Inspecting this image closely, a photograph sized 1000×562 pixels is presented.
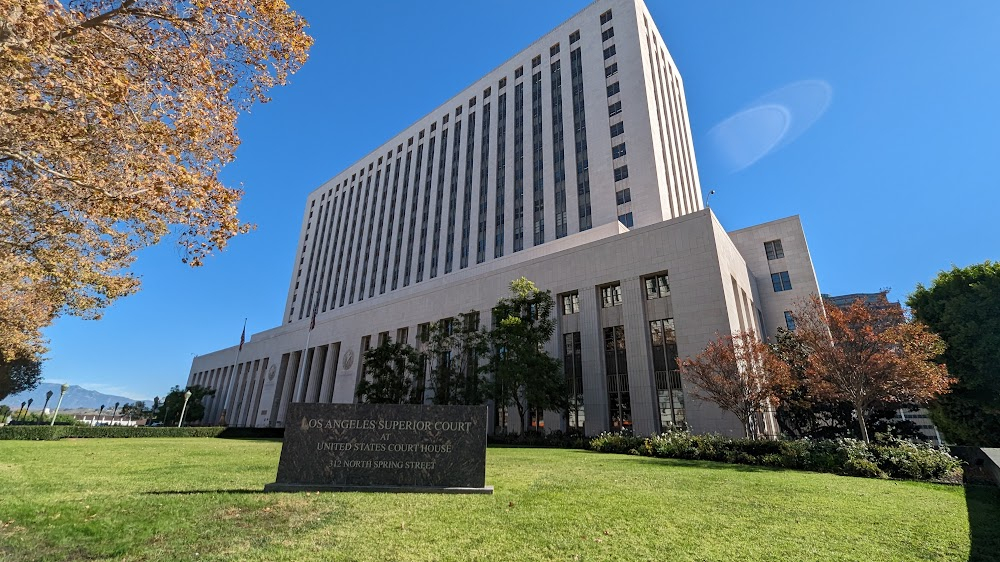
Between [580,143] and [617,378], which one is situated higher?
[580,143]

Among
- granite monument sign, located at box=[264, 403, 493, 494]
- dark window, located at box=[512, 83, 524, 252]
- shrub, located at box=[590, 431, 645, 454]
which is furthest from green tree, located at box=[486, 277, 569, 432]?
granite monument sign, located at box=[264, 403, 493, 494]

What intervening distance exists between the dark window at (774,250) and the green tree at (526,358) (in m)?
20.9

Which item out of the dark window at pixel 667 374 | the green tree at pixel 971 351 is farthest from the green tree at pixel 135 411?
the green tree at pixel 971 351

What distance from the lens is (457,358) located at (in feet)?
115

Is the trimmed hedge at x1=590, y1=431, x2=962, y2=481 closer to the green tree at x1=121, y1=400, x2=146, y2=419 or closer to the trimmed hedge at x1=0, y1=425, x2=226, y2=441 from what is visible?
the trimmed hedge at x1=0, y1=425, x2=226, y2=441

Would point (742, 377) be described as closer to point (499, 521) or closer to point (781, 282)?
point (499, 521)

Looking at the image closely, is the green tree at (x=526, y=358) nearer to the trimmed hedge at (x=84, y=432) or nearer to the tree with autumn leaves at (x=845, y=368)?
the tree with autumn leaves at (x=845, y=368)

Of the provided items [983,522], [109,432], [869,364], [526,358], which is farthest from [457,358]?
[983,522]

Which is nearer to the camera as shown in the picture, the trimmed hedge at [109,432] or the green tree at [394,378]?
the trimmed hedge at [109,432]

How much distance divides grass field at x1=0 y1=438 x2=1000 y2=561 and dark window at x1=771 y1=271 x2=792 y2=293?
2929 centimetres

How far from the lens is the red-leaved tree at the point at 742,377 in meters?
19.2

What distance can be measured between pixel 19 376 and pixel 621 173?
6894 cm

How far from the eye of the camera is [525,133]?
4959 centimetres

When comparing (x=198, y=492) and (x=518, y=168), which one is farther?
(x=518, y=168)
